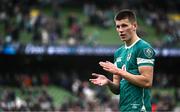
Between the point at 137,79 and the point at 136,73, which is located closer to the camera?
the point at 137,79

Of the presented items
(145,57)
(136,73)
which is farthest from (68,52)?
(145,57)

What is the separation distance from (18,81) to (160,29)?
7763 mm

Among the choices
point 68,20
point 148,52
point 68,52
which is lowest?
point 68,52

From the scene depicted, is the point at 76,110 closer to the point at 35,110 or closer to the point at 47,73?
the point at 35,110

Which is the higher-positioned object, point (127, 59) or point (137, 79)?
point (127, 59)

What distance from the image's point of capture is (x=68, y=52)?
21.2 meters

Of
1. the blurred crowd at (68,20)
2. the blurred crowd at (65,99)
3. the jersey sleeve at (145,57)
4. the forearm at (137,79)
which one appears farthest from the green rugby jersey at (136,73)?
the blurred crowd at (68,20)

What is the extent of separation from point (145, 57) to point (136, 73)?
230mm

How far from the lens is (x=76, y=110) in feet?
57.6

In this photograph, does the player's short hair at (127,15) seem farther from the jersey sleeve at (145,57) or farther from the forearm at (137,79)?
the forearm at (137,79)

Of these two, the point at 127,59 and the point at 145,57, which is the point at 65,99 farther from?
the point at 145,57

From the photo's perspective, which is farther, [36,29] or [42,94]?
[36,29]

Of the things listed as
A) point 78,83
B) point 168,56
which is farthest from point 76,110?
point 168,56

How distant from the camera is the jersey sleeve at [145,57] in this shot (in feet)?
18.2
